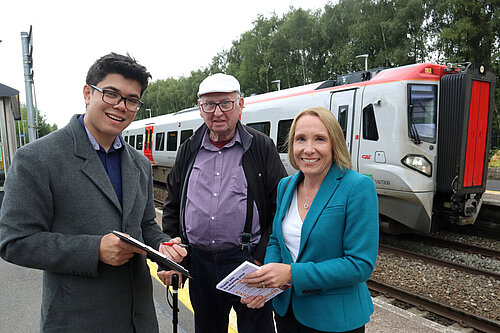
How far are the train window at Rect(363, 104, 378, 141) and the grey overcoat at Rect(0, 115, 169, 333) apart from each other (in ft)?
18.7

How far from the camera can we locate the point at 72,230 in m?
1.55

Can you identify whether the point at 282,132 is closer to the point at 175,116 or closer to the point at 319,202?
the point at 319,202

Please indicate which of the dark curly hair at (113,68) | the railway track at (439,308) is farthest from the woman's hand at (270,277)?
the railway track at (439,308)

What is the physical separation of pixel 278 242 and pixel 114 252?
0.85m

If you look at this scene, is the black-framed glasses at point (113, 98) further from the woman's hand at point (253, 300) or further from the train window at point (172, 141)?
the train window at point (172, 141)

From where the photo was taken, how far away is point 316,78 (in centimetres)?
3147

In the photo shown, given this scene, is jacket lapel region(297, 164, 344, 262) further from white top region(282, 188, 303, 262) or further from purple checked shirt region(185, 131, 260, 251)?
purple checked shirt region(185, 131, 260, 251)

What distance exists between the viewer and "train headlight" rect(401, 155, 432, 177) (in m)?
6.30

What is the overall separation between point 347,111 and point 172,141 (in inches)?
344

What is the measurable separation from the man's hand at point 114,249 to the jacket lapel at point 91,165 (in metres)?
0.19

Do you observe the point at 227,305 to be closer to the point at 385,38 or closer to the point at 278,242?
the point at 278,242

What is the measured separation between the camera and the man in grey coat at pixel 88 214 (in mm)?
1443

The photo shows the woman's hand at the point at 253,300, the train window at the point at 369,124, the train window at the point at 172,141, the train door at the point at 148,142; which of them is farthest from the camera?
the train door at the point at 148,142

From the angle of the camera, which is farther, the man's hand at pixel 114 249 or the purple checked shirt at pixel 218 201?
the purple checked shirt at pixel 218 201
